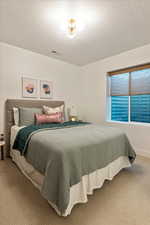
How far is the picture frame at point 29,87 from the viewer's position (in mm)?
2963

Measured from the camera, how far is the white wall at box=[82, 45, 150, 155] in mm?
2812

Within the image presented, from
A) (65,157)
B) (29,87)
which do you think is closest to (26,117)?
(29,87)

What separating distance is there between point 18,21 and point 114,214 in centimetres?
296

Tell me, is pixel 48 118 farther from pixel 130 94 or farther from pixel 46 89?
pixel 130 94

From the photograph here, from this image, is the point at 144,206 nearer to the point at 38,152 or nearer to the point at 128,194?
the point at 128,194

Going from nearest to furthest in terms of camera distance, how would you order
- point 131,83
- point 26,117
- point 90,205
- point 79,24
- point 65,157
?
1. point 65,157
2. point 90,205
3. point 79,24
4. point 26,117
5. point 131,83

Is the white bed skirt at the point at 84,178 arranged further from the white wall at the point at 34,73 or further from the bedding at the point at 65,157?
the white wall at the point at 34,73

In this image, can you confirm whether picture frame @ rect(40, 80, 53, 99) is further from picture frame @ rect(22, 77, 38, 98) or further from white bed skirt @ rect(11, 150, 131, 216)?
white bed skirt @ rect(11, 150, 131, 216)

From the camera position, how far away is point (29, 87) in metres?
3.05

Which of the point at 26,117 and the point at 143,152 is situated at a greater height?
the point at 26,117

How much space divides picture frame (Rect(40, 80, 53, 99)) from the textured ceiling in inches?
30.9

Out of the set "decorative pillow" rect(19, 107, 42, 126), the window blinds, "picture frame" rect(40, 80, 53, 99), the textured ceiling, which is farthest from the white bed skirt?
the textured ceiling

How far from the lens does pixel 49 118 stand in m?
2.71

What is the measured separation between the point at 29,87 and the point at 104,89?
6.83 ft
